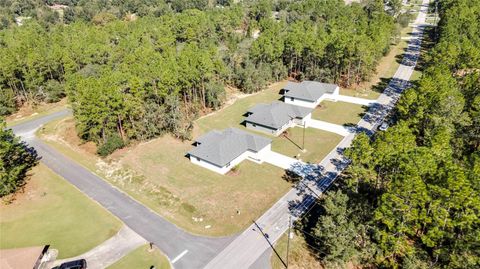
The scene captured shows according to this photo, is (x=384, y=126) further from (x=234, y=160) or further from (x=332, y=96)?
(x=234, y=160)

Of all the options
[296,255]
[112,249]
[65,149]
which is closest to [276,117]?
[296,255]

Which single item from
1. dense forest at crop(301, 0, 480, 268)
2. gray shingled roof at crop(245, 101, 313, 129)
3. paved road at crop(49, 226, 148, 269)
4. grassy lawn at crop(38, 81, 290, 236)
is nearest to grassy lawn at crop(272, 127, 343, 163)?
grassy lawn at crop(38, 81, 290, 236)

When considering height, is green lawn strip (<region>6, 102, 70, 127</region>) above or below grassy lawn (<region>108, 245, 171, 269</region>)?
above

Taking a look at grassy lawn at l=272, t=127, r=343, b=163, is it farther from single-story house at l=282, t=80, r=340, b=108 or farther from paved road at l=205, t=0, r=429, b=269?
single-story house at l=282, t=80, r=340, b=108

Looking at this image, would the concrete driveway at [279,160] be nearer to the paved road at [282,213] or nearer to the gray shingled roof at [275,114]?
the paved road at [282,213]

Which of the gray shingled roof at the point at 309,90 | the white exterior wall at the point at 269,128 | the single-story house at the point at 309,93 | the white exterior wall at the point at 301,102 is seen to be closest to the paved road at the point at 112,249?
the white exterior wall at the point at 269,128

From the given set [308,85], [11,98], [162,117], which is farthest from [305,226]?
[11,98]
